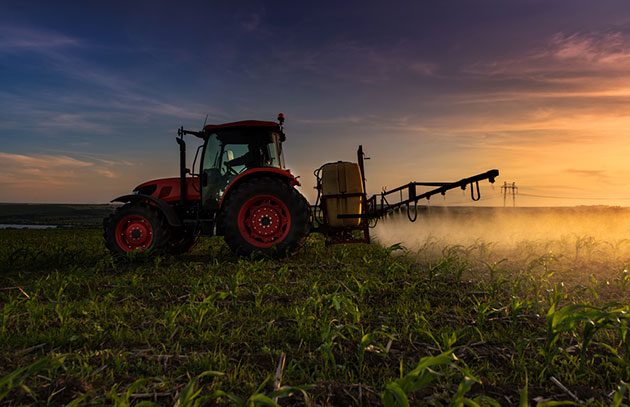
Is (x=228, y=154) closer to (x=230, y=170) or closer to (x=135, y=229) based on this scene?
(x=230, y=170)

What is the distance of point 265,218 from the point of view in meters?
7.80

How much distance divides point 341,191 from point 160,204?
11.9ft

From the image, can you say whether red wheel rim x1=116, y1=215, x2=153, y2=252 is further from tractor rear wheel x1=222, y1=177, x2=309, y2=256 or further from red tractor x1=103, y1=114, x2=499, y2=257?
tractor rear wheel x1=222, y1=177, x2=309, y2=256

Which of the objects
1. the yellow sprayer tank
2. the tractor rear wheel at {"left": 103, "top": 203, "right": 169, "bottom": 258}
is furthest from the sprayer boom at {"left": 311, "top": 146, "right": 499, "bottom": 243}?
the tractor rear wheel at {"left": 103, "top": 203, "right": 169, "bottom": 258}

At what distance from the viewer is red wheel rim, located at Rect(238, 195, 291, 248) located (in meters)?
7.75

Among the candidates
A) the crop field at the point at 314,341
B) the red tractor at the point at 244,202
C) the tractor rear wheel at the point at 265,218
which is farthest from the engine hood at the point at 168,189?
the crop field at the point at 314,341

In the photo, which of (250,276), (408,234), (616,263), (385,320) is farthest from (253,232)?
(408,234)

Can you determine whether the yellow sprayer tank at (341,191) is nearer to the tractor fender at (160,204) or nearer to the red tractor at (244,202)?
the red tractor at (244,202)

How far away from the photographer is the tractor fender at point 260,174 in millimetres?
7688

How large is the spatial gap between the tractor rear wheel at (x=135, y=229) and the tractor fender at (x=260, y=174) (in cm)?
136

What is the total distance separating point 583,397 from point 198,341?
8.55ft

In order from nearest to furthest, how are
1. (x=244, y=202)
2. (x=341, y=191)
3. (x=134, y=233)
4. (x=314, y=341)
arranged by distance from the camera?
(x=314, y=341) → (x=244, y=202) → (x=134, y=233) → (x=341, y=191)

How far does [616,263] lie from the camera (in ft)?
23.6

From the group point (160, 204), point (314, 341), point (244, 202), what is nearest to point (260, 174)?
point (244, 202)
